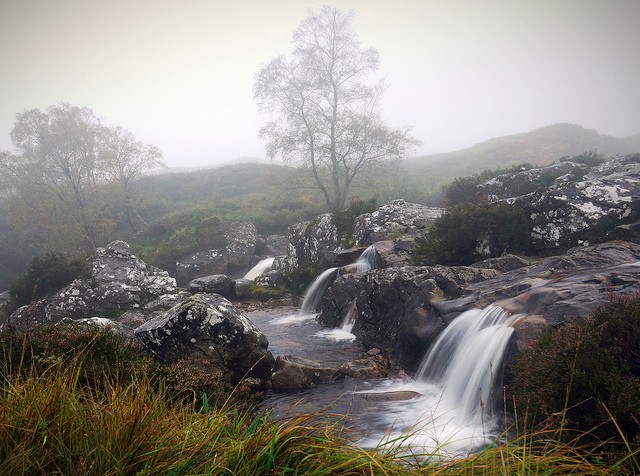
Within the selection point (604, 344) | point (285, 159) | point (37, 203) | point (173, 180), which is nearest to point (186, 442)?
point (604, 344)

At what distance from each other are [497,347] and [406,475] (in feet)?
15.8

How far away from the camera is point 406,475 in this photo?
2.80m

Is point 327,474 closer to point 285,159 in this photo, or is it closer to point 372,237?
point 372,237

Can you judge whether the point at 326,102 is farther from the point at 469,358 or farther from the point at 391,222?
the point at 469,358

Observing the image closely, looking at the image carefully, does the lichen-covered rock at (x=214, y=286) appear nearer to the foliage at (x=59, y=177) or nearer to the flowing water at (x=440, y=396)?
the flowing water at (x=440, y=396)

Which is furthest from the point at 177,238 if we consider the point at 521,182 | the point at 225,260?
the point at 521,182

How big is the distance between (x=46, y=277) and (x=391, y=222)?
52.5 ft

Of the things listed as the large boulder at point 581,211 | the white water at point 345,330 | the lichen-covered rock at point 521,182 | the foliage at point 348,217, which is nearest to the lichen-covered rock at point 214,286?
the foliage at point 348,217

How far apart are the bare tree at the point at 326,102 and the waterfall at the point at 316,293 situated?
1391 cm

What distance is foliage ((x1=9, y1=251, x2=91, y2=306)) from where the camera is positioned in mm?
16469

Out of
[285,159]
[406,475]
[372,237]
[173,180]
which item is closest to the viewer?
[406,475]

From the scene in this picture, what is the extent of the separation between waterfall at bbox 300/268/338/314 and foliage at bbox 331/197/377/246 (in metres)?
3.21

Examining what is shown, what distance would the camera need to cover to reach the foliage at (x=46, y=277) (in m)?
16.5

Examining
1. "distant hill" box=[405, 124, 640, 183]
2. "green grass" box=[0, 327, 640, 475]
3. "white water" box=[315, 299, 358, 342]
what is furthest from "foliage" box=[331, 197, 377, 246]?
"distant hill" box=[405, 124, 640, 183]
